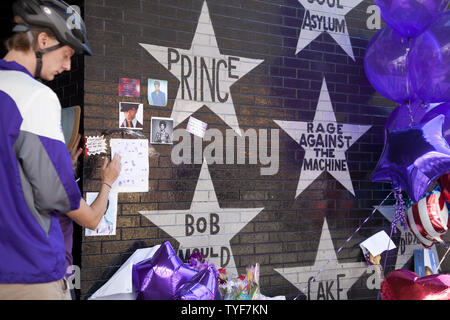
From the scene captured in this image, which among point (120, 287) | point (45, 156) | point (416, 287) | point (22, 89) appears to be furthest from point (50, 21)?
point (416, 287)

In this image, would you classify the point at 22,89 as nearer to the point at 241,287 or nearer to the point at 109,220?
the point at 109,220

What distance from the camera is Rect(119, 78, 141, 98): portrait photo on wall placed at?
145 inches

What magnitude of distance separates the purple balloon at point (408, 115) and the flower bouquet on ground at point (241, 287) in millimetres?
1648

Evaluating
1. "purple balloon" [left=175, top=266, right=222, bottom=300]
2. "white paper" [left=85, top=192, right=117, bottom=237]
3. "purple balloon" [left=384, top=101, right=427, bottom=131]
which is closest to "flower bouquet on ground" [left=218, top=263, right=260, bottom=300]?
"purple balloon" [left=175, top=266, right=222, bottom=300]

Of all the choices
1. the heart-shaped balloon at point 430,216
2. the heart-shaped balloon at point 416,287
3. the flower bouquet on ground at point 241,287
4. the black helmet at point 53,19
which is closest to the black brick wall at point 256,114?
the flower bouquet on ground at point 241,287

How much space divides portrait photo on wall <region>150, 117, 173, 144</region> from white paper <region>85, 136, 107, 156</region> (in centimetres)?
36

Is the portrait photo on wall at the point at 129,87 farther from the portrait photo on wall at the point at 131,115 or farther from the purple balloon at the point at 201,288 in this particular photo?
the purple balloon at the point at 201,288

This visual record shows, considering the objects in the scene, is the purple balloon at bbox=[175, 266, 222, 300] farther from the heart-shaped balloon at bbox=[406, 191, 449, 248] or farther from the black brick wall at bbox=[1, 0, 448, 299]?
the heart-shaped balloon at bbox=[406, 191, 449, 248]

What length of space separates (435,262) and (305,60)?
235 cm

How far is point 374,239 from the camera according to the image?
477 cm

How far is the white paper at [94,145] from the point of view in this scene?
11.6 feet

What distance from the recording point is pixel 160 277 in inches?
131

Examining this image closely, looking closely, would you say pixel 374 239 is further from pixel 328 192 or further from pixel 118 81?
pixel 118 81
